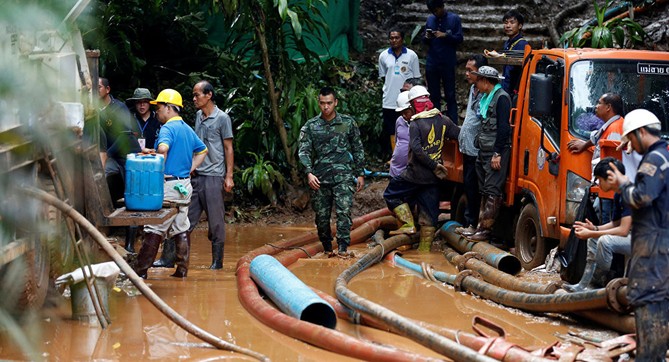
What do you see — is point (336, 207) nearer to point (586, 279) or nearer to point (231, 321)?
point (231, 321)

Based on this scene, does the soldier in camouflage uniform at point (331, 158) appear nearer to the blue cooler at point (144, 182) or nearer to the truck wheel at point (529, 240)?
the truck wheel at point (529, 240)

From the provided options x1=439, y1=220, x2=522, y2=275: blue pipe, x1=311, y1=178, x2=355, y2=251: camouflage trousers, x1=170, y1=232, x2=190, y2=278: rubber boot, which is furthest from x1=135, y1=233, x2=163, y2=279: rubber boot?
x1=439, y1=220, x2=522, y2=275: blue pipe

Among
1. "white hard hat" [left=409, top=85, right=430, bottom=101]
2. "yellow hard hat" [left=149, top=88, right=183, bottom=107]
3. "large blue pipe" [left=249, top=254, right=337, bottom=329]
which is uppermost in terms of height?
"yellow hard hat" [left=149, top=88, right=183, bottom=107]

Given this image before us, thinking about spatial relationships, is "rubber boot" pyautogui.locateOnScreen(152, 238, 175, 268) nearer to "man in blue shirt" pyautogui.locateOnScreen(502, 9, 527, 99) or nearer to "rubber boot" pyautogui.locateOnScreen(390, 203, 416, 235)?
"rubber boot" pyautogui.locateOnScreen(390, 203, 416, 235)

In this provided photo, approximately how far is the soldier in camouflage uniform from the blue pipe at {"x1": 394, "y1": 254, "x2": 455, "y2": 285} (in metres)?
0.79

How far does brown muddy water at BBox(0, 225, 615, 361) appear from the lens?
23.6 ft

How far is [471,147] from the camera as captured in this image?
1187cm

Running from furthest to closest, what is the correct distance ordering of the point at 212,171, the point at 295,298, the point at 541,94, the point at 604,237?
the point at 212,171, the point at 541,94, the point at 604,237, the point at 295,298

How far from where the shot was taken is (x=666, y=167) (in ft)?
21.2

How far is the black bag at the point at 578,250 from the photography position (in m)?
9.02

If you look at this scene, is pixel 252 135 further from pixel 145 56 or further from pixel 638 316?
pixel 638 316

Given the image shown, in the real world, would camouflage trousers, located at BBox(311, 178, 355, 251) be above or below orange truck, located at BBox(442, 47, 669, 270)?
below

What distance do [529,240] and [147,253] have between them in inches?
168

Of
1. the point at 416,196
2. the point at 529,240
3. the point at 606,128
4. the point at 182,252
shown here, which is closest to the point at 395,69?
the point at 416,196
